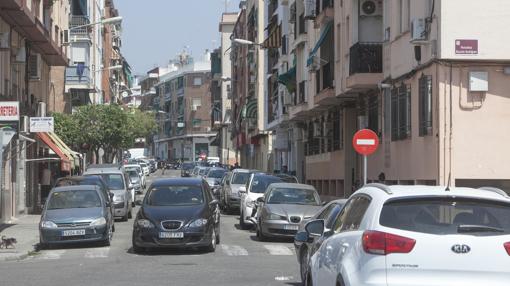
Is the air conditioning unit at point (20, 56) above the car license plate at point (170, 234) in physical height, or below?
above

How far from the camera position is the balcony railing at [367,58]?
31.5m

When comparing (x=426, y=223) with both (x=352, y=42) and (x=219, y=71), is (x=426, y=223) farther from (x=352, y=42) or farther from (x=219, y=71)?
(x=219, y=71)

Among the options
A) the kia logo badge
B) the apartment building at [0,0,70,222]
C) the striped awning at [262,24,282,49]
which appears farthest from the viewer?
the striped awning at [262,24,282,49]

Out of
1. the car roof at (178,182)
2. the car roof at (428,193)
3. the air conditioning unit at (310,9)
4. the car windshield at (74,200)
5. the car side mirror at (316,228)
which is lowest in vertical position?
the car windshield at (74,200)

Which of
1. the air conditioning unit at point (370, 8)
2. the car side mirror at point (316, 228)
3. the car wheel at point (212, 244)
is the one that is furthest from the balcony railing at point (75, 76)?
the car side mirror at point (316, 228)

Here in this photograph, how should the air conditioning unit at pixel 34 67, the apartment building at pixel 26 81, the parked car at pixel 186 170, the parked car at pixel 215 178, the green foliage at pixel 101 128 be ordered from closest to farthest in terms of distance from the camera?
1. the apartment building at pixel 26 81
2. the air conditioning unit at pixel 34 67
3. the parked car at pixel 215 178
4. the green foliage at pixel 101 128
5. the parked car at pixel 186 170

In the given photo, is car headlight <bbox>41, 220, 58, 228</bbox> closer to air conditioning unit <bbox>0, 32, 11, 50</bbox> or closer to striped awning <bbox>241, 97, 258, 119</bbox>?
air conditioning unit <bbox>0, 32, 11, 50</bbox>

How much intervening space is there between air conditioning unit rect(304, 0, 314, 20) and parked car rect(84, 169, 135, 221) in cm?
1226

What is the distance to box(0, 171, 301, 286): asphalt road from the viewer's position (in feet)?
51.5

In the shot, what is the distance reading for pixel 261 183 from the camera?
104ft

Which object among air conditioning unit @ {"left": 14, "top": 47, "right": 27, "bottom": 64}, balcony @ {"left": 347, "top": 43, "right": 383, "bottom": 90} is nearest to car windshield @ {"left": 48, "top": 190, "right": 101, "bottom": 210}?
balcony @ {"left": 347, "top": 43, "right": 383, "bottom": 90}

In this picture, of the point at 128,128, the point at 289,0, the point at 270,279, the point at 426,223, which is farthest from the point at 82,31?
the point at 426,223

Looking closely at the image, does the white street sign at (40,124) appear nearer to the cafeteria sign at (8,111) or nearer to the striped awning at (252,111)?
the cafeteria sign at (8,111)

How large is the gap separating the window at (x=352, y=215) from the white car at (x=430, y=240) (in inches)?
8.3
